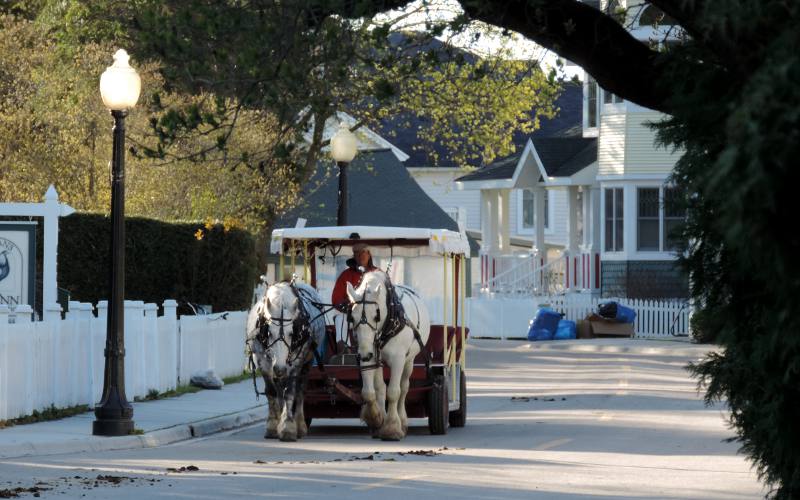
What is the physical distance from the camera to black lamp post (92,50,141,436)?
701 inches

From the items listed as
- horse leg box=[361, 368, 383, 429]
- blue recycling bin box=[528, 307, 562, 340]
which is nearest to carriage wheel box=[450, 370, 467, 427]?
horse leg box=[361, 368, 383, 429]

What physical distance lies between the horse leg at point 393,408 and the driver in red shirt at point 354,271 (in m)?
1.56

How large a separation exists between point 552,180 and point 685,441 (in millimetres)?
30215

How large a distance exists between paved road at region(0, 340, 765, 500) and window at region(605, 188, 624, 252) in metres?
21.4

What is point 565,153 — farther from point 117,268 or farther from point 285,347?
point 285,347

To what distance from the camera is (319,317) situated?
18.4 m

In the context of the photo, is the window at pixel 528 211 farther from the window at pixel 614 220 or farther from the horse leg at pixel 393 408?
the horse leg at pixel 393 408

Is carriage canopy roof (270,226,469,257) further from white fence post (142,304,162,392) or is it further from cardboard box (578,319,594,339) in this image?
cardboard box (578,319,594,339)

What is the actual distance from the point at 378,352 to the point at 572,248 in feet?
103

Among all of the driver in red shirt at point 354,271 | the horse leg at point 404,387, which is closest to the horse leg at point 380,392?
the horse leg at point 404,387

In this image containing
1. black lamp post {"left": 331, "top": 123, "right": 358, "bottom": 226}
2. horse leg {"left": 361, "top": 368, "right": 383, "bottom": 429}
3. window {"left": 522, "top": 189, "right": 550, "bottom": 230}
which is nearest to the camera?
horse leg {"left": 361, "top": 368, "right": 383, "bottom": 429}

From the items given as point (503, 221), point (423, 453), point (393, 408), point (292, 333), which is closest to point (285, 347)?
point (292, 333)

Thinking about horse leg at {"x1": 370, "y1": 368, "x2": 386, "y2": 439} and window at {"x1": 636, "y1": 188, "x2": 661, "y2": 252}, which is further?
window at {"x1": 636, "y1": 188, "x2": 661, "y2": 252}

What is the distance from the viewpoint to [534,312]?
46.0 m
